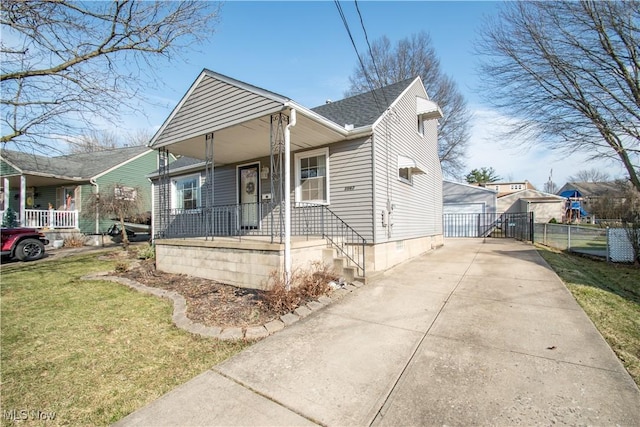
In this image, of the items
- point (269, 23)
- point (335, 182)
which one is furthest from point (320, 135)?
point (269, 23)

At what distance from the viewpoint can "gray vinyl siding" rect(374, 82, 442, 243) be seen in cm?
769

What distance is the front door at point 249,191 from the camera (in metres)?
9.95

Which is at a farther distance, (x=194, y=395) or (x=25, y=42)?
(x=25, y=42)

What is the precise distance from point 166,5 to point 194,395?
27.4 ft

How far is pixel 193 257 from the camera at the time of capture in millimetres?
7613

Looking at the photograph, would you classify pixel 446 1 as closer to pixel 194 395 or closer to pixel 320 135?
pixel 320 135

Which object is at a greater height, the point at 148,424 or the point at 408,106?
the point at 408,106

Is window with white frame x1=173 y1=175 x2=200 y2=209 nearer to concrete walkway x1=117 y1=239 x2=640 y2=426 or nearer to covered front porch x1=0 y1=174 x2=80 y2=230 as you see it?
covered front porch x1=0 y1=174 x2=80 y2=230

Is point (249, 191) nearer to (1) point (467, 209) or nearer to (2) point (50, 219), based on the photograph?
(2) point (50, 219)

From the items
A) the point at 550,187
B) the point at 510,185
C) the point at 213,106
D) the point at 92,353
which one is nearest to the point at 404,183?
the point at 213,106

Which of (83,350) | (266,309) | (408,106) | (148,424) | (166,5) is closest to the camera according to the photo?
(148,424)

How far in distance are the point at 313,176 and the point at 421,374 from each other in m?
6.36

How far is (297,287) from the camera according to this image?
17.6ft

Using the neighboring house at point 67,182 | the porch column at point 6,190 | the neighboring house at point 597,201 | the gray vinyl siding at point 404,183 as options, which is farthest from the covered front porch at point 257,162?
the neighboring house at point 597,201
